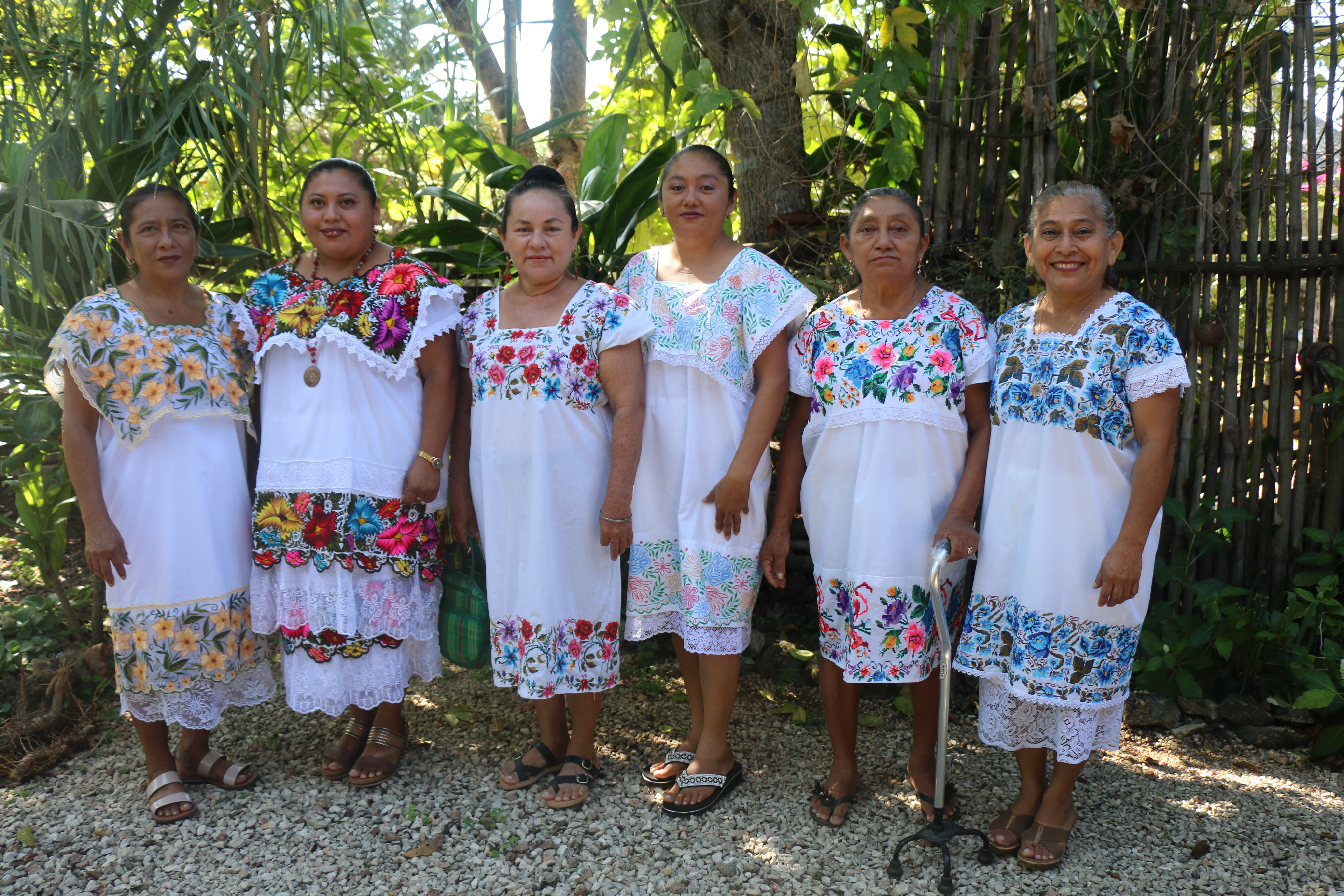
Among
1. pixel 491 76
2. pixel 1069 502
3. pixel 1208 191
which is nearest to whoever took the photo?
pixel 1069 502

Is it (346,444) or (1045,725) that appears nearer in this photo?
(1045,725)

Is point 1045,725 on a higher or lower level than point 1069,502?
lower

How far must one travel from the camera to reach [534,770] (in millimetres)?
2740

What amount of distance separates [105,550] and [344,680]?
700 millimetres

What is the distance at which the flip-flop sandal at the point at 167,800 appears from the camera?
8.45ft

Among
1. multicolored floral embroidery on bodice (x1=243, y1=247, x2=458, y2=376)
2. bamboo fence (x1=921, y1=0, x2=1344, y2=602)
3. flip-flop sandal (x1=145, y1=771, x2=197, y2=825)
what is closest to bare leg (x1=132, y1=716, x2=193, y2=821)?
flip-flop sandal (x1=145, y1=771, x2=197, y2=825)

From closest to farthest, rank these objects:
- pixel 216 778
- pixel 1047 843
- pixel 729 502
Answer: pixel 1047 843
pixel 729 502
pixel 216 778

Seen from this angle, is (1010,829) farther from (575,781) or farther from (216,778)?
(216,778)

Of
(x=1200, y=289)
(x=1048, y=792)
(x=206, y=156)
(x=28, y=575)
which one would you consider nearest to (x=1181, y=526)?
(x=1200, y=289)

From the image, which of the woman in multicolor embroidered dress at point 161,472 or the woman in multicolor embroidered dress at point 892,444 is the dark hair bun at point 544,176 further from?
the woman in multicolor embroidered dress at point 161,472

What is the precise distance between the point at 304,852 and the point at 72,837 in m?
0.66

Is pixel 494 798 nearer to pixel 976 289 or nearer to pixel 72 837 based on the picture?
pixel 72 837

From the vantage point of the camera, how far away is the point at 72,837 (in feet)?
8.25

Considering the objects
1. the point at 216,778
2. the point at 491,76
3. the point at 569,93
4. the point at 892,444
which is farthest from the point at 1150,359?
the point at 491,76
